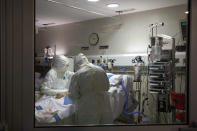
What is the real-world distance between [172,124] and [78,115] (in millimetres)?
919

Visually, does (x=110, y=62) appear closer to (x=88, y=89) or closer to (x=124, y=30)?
(x=124, y=30)

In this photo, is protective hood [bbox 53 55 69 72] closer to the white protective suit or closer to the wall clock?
the white protective suit

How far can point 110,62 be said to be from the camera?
9.91ft

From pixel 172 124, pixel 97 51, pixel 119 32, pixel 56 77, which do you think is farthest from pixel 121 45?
pixel 172 124

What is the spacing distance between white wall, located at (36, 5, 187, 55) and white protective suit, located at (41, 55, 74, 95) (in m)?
0.17

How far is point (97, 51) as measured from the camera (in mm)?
2809

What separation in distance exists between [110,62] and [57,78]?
134 centimetres

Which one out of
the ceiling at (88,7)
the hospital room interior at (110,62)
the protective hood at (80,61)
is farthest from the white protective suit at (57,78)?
the ceiling at (88,7)

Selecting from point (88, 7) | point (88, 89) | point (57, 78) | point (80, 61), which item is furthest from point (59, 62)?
point (88, 7)

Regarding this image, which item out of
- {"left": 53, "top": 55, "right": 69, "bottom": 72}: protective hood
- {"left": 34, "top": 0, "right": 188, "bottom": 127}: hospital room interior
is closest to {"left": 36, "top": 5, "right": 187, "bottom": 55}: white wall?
{"left": 34, "top": 0, "right": 188, "bottom": 127}: hospital room interior

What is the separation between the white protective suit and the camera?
1.63m

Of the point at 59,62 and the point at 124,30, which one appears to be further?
the point at 124,30

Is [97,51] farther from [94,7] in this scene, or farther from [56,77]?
[56,77]

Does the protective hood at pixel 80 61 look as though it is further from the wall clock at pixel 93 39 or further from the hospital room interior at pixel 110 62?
the wall clock at pixel 93 39
